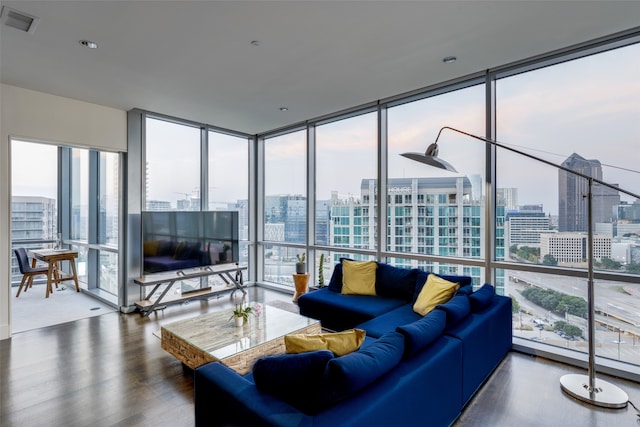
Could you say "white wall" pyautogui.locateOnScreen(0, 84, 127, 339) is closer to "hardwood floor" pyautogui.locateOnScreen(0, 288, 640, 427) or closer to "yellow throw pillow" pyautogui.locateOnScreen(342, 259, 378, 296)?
"hardwood floor" pyautogui.locateOnScreen(0, 288, 640, 427)

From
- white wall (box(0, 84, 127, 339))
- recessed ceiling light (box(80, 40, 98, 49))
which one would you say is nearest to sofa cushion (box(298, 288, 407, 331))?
recessed ceiling light (box(80, 40, 98, 49))

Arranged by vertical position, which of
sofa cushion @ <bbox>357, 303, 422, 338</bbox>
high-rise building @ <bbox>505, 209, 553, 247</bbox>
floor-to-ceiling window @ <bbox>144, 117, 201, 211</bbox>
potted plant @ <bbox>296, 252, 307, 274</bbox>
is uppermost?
floor-to-ceiling window @ <bbox>144, 117, 201, 211</bbox>

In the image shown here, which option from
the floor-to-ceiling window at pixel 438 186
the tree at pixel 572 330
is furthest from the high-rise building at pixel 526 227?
the tree at pixel 572 330

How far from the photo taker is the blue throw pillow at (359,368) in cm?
142

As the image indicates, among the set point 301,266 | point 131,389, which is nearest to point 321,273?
point 301,266

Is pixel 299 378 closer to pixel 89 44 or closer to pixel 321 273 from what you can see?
pixel 89 44

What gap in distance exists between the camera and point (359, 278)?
4.02m

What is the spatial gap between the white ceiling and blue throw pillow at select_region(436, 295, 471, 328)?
2.26 metres

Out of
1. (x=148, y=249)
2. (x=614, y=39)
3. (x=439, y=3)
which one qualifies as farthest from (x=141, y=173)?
(x=614, y=39)

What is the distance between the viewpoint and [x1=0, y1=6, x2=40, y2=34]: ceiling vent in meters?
2.38

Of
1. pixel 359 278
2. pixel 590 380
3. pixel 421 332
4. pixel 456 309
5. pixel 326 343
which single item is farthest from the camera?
pixel 359 278

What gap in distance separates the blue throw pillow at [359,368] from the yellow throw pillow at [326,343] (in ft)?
0.29

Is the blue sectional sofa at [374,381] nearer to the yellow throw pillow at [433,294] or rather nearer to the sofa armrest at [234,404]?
the sofa armrest at [234,404]

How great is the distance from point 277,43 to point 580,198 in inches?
127
